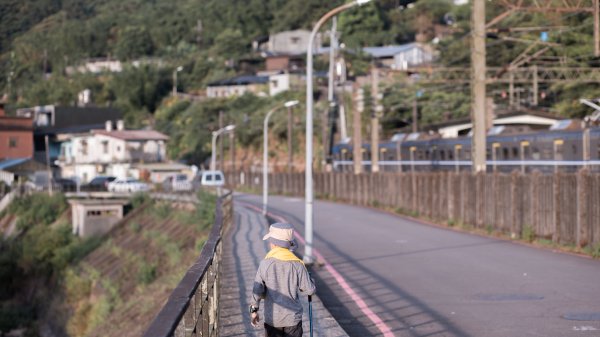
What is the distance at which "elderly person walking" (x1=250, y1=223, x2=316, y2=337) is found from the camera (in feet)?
29.2

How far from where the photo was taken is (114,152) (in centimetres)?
9194

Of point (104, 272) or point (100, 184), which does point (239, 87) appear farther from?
point (104, 272)

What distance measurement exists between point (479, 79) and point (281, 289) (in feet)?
78.2

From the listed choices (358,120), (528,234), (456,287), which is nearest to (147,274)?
(358,120)

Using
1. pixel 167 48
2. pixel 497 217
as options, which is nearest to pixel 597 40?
pixel 497 217

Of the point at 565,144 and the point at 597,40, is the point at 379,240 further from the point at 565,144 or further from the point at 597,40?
the point at 565,144

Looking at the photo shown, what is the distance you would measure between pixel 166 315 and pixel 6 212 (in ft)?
235

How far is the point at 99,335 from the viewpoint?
3516cm

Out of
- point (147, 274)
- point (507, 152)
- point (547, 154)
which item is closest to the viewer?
point (547, 154)

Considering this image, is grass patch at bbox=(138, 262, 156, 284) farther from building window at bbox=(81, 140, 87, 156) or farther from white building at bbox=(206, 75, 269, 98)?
white building at bbox=(206, 75, 269, 98)

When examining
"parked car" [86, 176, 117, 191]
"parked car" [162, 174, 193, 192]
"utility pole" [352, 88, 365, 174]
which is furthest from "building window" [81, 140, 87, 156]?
"utility pole" [352, 88, 365, 174]

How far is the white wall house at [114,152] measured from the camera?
300ft

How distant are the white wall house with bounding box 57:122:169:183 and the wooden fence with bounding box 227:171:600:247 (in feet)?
154

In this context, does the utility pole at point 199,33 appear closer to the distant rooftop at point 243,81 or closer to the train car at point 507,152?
the distant rooftop at point 243,81
